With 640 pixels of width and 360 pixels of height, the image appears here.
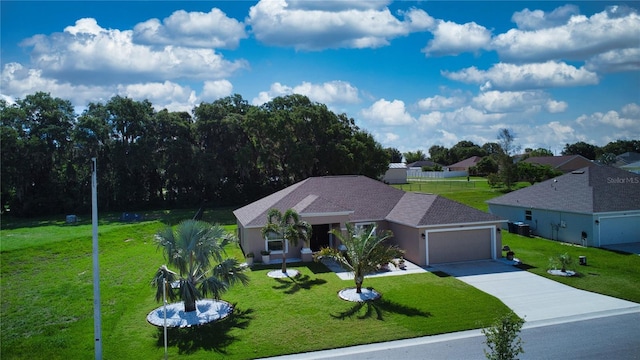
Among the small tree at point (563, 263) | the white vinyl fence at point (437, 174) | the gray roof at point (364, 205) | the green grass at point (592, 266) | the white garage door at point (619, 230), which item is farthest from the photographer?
the white vinyl fence at point (437, 174)

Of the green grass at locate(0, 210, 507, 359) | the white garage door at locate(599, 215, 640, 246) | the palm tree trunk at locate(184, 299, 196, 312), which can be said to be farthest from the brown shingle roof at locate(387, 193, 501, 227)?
the palm tree trunk at locate(184, 299, 196, 312)

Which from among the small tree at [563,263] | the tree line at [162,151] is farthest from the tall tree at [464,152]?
the small tree at [563,263]

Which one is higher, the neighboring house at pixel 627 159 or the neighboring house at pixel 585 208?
the neighboring house at pixel 627 159

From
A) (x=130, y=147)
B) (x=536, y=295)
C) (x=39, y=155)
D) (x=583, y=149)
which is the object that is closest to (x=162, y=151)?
(x=130, y=147)

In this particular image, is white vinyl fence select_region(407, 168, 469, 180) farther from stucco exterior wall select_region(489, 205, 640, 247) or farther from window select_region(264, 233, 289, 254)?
window select_region(264, 233, 289, 254)

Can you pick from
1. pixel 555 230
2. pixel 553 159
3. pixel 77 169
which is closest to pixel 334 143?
pixel 555 230

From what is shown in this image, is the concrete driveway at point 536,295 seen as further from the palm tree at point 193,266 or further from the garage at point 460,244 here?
the palm tree at point 193,266

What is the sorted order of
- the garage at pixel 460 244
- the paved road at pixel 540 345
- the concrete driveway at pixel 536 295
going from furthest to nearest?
the garage at pixel 460 244 → the concrete driveway at pixel 536 295 → the paved road at pixel 540 345
